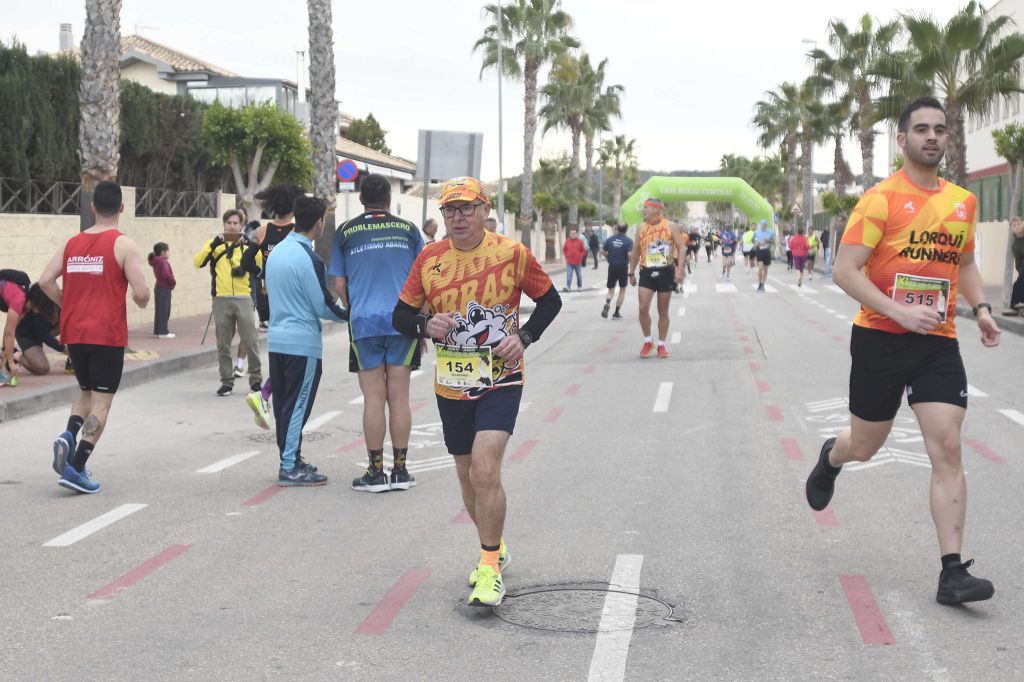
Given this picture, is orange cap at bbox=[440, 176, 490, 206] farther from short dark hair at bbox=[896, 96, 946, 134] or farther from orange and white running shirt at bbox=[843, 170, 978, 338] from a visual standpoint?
short dark hair at bbox=[896, 96, 946, 134]

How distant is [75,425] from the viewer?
8.02m

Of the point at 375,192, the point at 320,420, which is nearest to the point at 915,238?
the point at 375,192

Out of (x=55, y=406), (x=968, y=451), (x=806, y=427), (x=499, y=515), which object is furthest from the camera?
(x=55, y=406)

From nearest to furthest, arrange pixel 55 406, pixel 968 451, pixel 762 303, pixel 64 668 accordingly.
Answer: pixel 64 668 → pixel 968 451 → pixel 55 406 → pixel 762 303

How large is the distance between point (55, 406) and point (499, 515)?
321 inches

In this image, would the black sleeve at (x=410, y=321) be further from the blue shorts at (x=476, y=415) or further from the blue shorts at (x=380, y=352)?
the blue shorts at (x=380, y=352)

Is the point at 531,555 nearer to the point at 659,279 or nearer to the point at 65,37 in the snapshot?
the point at 659,279

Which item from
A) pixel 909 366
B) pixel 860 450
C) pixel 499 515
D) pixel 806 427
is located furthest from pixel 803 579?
pixel 806 427

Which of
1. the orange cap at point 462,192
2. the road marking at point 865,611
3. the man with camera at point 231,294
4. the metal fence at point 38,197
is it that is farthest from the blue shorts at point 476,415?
the metal fence at point 38,197

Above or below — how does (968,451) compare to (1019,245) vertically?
below

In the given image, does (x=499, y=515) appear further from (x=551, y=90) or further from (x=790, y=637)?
(x=551, y=90)

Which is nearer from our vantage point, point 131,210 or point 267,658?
point 267,658

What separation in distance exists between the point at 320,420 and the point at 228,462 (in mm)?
2113

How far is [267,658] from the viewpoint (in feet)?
15.5
